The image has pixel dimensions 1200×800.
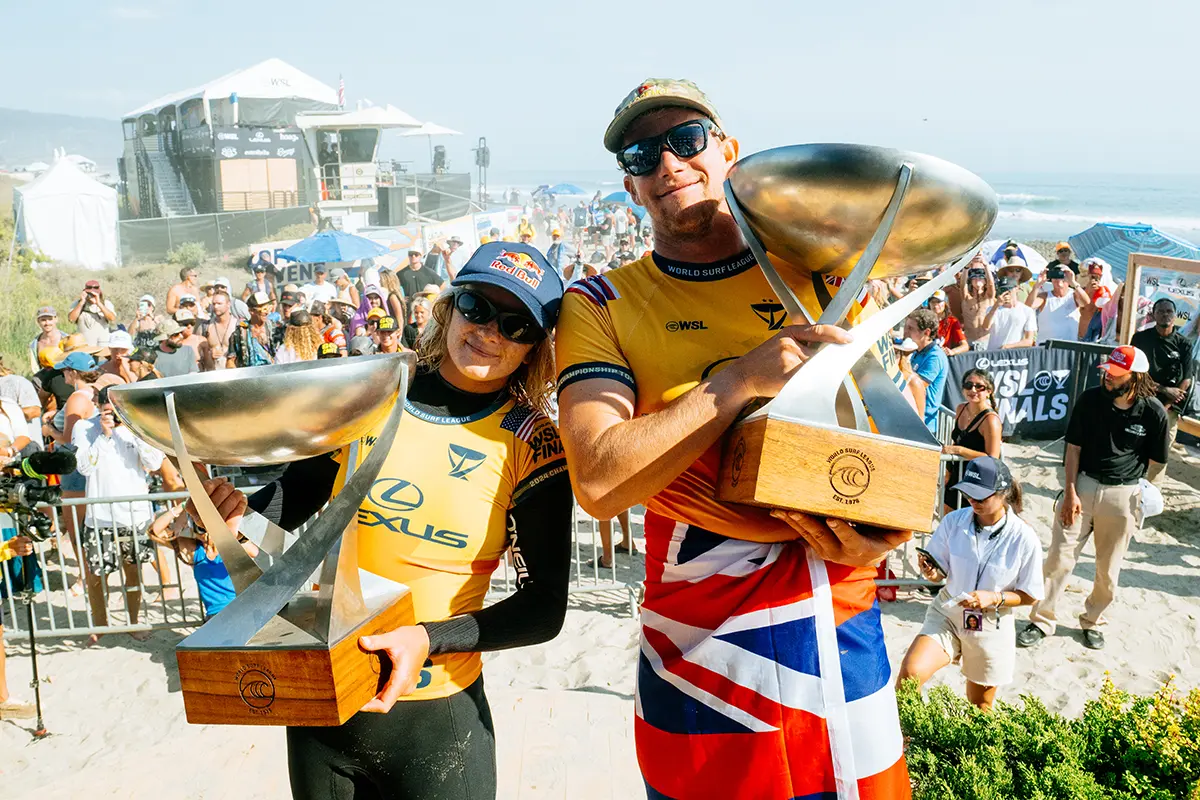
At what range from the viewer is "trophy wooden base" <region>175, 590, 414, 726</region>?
1.67m

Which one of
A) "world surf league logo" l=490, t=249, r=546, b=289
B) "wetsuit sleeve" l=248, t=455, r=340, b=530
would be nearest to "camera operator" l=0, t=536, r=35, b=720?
"wetsuit sleeve" l=248, t=455, r=340, b=530

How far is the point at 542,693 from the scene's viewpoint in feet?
14.7

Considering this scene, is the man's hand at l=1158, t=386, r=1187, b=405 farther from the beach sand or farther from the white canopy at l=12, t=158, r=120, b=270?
the white canopy at l=12, t=158, r=120, b=270

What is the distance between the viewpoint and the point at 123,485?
6477mm

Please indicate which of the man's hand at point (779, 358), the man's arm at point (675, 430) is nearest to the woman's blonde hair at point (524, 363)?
the man's arm at point (675, 430)

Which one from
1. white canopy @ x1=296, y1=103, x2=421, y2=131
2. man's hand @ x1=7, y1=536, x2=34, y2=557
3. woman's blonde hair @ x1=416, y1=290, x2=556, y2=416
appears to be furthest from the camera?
white canopy @ x1=296, y1=103, x2=421, y2=131

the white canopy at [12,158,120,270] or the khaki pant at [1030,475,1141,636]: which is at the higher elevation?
the white canopy at [12,158,120,270]

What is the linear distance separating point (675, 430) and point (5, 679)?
19.2ft

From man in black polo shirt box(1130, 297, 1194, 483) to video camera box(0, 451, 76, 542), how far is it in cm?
941

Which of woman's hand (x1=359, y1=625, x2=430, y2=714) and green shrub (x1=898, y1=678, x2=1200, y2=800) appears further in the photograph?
green shrub (x1=898, y1=678, x2=1200, y2=800)

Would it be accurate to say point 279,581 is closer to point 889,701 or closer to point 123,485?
point 889,701

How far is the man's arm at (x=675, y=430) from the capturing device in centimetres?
167

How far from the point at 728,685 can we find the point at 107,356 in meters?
9.38

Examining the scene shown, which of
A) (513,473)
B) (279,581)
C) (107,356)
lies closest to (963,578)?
(513,473)
